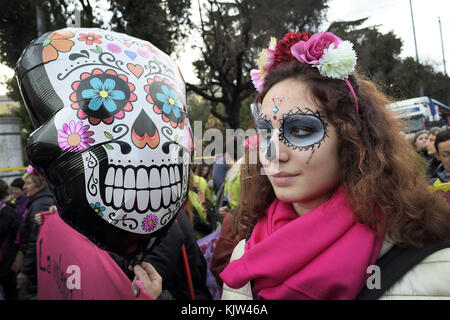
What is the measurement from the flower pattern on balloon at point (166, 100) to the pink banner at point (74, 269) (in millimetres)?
834

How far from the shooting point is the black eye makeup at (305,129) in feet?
4.44

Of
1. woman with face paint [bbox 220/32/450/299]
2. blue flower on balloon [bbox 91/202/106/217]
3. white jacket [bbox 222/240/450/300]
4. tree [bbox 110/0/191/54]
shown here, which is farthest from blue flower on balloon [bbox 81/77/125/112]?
tree [bbox 110/0/191/54]

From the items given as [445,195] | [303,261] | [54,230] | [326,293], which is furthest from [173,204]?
[445,195]

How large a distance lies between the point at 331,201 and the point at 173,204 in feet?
2.16

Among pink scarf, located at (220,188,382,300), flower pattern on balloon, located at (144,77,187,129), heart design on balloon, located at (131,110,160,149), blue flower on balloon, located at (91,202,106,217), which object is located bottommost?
pink scarf, located at (220,188,382,300)

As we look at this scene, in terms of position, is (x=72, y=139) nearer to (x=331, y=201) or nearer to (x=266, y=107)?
(x=266, y=107)

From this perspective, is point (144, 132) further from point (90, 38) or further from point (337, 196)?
point (337, 196)

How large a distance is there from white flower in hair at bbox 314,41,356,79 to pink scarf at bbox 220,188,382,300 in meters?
0.49

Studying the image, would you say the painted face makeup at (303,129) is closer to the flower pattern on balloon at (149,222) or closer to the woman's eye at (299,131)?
the woman's eye at (299,131)

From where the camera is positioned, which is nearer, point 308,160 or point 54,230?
point 308,160

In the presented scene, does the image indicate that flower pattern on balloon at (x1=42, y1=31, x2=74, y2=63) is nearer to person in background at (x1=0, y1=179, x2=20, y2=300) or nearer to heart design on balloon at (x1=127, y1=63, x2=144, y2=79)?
heart design on balloon at (x1=127, y1=63, x2=144, y2=79)

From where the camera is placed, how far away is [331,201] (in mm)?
1365

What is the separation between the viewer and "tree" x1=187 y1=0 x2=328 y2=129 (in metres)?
10.7

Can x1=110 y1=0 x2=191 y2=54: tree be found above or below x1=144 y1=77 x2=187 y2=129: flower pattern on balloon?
above
